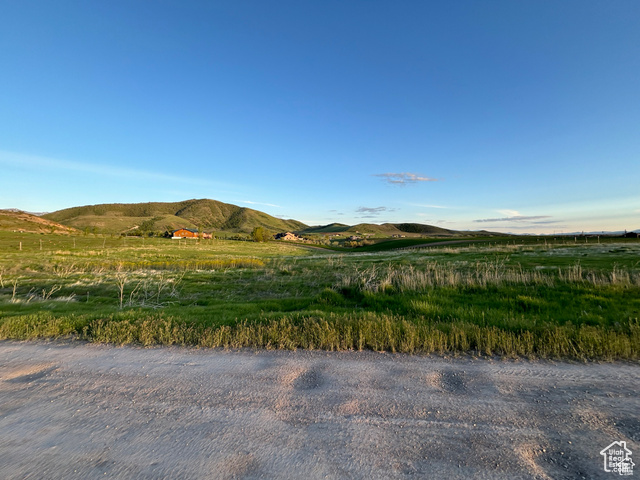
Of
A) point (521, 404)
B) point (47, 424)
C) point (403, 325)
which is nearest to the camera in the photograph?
point (47, 424)

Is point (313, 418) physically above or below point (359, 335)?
below

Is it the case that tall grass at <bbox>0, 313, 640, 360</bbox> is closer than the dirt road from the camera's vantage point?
No

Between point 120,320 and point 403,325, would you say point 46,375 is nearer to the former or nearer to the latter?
point 120,320

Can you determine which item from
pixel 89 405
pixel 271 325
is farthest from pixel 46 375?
pixel 271 325

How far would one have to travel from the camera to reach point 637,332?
710 cm

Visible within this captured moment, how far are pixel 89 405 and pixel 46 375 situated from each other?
6.44 feet

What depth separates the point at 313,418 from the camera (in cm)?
431

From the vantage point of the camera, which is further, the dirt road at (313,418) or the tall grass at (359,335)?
the tall grass at (359,335)

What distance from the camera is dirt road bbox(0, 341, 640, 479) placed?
3436 millimetres

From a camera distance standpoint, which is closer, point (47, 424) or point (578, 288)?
point (47, 424)

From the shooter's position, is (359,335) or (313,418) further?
(359,335)

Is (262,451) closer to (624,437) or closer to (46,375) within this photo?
(624,437)

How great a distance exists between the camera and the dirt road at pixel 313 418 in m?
3.44

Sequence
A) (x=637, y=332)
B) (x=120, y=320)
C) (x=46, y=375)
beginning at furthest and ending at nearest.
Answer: (x=120, y=320) < (x=637, y=332) < (x=46, y=375)
